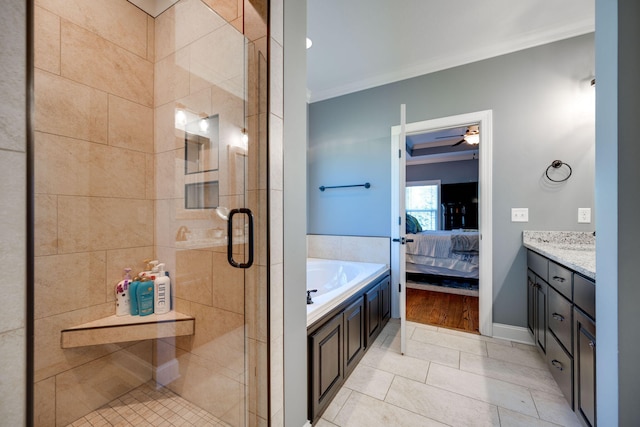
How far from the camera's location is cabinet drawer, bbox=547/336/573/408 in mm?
1419

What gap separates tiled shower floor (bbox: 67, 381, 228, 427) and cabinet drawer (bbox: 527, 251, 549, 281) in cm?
223

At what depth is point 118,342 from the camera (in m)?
1.39

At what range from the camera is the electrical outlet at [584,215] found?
2.12 m

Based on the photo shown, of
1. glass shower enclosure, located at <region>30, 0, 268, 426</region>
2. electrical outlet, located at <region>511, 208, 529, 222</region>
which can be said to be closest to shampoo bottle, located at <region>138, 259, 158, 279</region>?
glass shower enclosure, located at <region>30, 0, 268, 426</region>

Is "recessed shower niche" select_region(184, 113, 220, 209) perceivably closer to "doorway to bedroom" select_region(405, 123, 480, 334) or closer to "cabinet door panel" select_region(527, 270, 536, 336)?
"doorway to bedroom" select_region(405, 123, 480, 334)

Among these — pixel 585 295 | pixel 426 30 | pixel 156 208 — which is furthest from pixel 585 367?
pixel 426 30

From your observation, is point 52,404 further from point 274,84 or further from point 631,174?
point 631,174

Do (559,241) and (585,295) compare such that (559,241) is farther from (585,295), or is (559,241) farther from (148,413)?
(148,413)

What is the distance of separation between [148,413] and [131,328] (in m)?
0.44

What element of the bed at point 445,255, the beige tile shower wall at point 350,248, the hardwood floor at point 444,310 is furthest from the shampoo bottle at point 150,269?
the bed at point 445,255

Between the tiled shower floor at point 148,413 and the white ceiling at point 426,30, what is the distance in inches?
109

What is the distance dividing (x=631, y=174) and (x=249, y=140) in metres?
1.46

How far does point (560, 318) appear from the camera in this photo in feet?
5.06

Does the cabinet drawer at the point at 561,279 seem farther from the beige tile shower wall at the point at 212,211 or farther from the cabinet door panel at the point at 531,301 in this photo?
the beige tile shower wall at the point at 212,211
